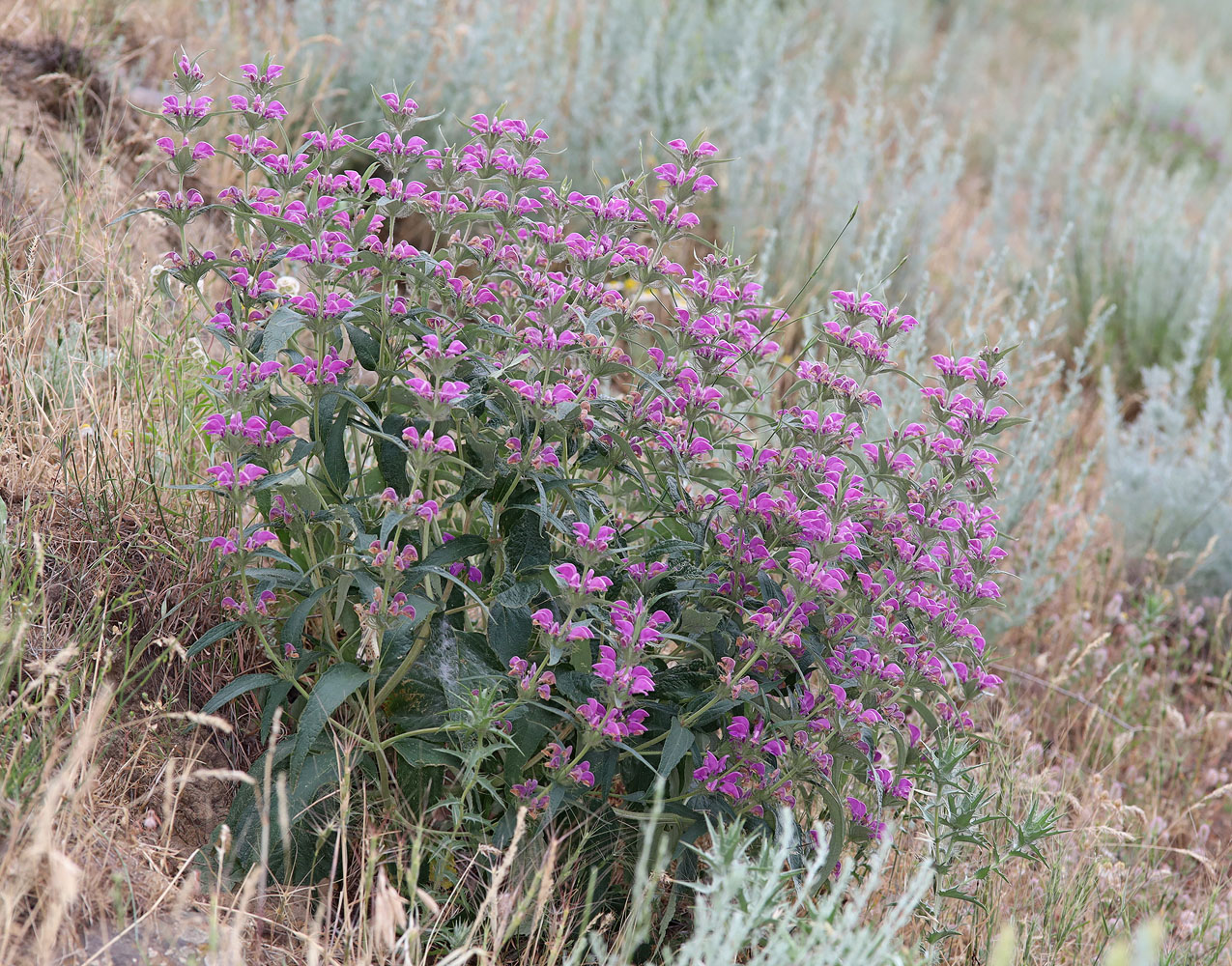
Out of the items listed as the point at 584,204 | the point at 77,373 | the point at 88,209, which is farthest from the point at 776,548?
the point at 88,209

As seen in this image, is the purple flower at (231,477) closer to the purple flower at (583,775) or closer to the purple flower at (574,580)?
the purple flower at (574,580)

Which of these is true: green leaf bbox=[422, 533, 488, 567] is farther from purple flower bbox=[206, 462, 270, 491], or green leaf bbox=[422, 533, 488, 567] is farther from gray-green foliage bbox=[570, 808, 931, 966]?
gray-green foliage bbox=[570, 808, 931, 966]

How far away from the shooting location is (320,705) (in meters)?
1.71

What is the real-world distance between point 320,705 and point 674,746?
0.58m

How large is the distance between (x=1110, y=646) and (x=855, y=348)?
2.30 m

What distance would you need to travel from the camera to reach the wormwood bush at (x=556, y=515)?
68.2 inches

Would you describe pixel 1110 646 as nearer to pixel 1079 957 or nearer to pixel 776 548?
pixel 1079 957

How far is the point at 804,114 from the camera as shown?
4.80 metres

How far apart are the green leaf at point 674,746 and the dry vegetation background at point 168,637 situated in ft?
1.53

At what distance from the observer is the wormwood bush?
5.69 feet

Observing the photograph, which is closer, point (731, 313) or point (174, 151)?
point (174, 151)

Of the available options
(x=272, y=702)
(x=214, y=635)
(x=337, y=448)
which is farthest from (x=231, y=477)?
(x=272, y=702)

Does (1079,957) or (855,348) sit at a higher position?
(855,348)

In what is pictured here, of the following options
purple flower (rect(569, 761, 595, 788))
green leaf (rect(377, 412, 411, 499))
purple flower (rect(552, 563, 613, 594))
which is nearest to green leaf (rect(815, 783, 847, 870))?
purple flower (rect(569, 761, 595, 788))
